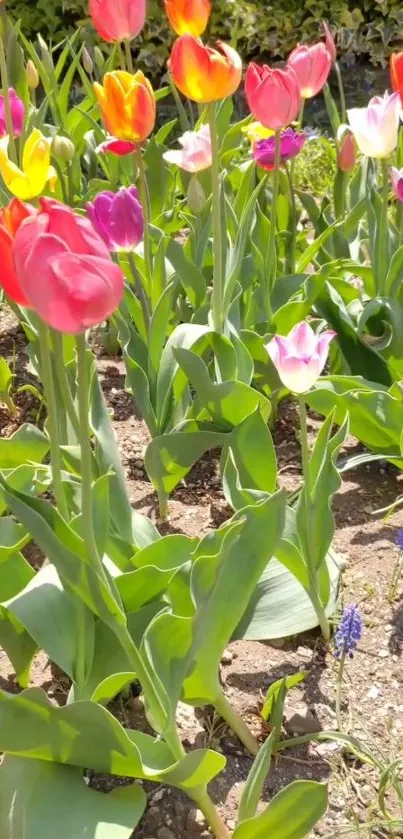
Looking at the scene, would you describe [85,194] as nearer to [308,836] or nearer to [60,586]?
[60,586]

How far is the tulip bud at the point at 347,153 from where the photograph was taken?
2.05 m

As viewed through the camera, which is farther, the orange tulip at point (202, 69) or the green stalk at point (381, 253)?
the green stalk at point (381, 253)

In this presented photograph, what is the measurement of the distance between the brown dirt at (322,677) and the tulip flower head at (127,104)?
26.7 inches

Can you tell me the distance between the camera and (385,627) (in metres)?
1.48

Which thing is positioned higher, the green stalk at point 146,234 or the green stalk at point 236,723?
the green stalk at point 146,234

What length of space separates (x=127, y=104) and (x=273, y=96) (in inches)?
9.4

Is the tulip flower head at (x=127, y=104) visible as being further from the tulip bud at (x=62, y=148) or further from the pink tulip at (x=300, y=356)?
the pink tulip at (x=300, y=356)

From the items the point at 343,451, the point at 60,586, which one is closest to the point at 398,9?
the point at 343,451

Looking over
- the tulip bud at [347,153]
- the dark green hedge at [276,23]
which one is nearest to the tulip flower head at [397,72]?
the tulip bud at [347,153]

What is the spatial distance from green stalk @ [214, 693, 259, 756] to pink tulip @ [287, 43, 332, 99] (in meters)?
1.25

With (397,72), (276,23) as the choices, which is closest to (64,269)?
(397,72)

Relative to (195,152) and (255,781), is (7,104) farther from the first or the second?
(255,781)

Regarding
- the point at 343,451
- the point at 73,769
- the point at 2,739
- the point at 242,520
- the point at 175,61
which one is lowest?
the point at 343,451

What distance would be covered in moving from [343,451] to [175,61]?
845 mm
